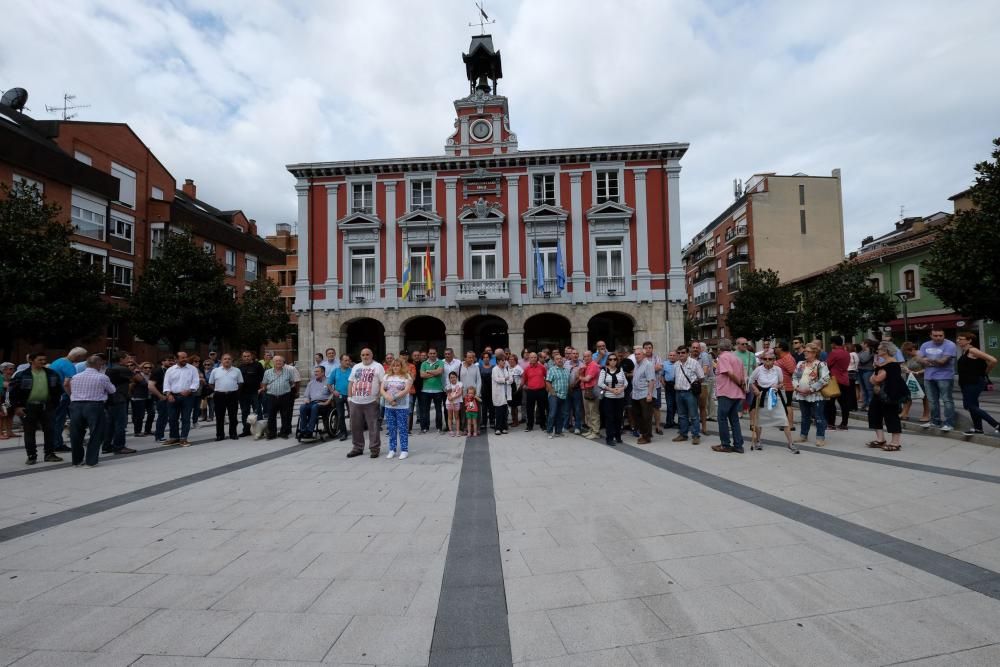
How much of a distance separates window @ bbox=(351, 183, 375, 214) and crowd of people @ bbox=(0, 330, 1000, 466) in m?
16.8

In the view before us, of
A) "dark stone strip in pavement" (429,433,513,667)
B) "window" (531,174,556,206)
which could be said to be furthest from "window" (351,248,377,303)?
"dark stone strip in pavement" (429,433,513,667)

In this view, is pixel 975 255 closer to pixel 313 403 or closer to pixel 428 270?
pixel 313 403

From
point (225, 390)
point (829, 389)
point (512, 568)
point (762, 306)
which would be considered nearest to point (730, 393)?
point (829, 389)

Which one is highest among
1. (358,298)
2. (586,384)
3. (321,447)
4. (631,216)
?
(631,216)

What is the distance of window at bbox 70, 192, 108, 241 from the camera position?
26188 millimetres

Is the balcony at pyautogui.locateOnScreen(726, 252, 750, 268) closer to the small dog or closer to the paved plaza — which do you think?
the paved plaza

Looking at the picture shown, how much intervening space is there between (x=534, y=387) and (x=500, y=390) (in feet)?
2.50

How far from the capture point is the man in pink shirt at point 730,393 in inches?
303

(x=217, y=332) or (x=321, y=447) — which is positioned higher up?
(x=217, y=332)

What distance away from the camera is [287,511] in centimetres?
498

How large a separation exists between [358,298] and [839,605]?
997 inches

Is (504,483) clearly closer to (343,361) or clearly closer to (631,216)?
(343,361)

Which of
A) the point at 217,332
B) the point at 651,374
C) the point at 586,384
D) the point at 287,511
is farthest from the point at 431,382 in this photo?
the point at 217,332

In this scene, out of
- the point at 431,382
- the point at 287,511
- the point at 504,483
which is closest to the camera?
the point at 287,511
